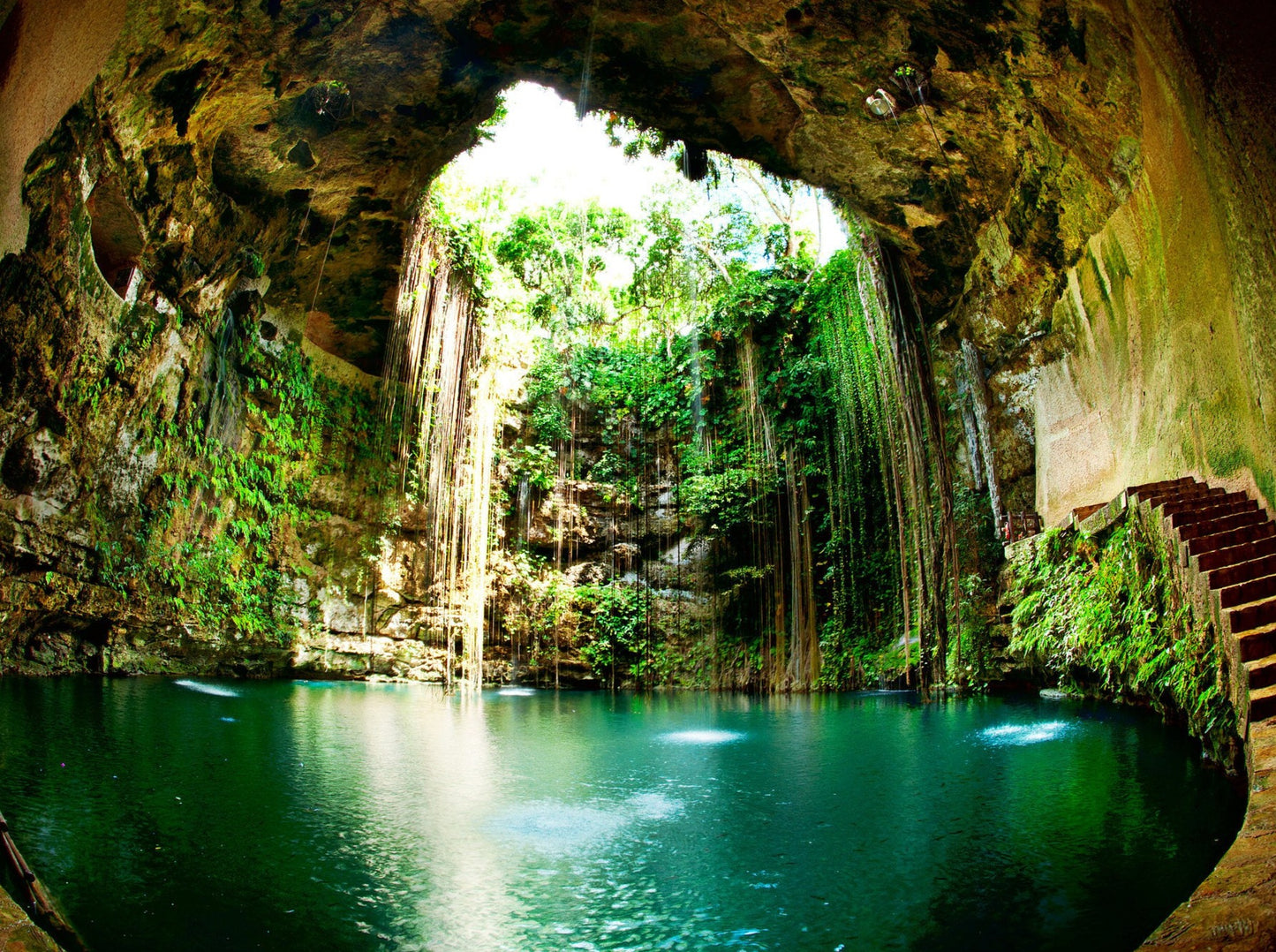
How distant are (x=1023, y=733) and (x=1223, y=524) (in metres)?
2.26

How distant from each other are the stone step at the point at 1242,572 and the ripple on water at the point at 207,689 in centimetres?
746

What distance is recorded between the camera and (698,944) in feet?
7.02

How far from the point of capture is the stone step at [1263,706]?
2.75 metres

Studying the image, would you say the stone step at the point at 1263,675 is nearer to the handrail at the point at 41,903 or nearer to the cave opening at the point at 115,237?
the handrail at the point at 41,903

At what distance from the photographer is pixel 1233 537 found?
144 inches

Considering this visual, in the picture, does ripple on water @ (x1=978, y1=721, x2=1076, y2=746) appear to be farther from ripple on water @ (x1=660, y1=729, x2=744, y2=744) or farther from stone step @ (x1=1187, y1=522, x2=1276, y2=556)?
stone step @ (x1=1187, y1=522, x2=1276, y2=556)

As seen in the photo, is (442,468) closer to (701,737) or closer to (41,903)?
(701,737)

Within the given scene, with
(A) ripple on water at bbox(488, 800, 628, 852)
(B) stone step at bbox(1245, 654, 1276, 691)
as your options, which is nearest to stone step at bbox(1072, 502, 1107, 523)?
(B) stone step at bbox(1245, 654, 1276, 691)

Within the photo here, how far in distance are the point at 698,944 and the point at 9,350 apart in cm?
591

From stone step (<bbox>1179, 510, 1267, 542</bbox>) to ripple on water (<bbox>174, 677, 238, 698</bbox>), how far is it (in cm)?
747

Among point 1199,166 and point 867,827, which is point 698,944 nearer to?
point 867,827

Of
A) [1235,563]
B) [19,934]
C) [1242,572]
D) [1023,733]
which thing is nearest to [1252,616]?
[1242,572]

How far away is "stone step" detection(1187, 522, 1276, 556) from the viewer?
3639 mm

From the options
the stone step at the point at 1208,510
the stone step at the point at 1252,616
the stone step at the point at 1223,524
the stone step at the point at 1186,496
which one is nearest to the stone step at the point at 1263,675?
the stone step at the point at 1252,616
